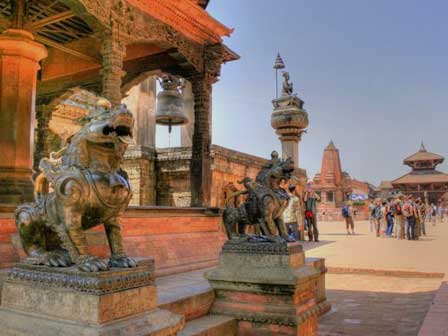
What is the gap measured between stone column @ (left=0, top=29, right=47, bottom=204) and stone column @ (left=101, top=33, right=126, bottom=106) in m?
1.58

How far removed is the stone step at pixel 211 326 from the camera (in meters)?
4.03

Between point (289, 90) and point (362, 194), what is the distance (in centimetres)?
5663

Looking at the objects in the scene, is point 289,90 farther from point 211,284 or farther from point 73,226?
point 73,226

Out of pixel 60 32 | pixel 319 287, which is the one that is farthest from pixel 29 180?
pixel 319 287

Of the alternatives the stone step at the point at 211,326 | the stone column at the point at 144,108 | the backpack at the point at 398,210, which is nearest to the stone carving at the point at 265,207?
the stone step at the point at 211,326

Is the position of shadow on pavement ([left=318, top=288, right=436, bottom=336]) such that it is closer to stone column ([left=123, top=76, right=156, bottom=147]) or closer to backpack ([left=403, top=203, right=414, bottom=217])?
stone column ([left=123, top=76, right=156, bottom=147])

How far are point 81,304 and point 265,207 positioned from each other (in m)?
2.89

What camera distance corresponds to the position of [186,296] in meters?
4.28

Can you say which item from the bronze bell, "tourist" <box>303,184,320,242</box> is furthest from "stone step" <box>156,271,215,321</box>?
"tourist" <box>303,184,320,242</box>

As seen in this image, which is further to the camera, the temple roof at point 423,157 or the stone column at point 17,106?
the temple roof at point 423,157

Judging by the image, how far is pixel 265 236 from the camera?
4.88 metres

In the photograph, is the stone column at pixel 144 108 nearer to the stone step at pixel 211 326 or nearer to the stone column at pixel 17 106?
the stone column at pixel 17 106

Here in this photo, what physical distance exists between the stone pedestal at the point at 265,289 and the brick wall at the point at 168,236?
1.29 metres

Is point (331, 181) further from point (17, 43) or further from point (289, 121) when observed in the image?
point (17, 43)
